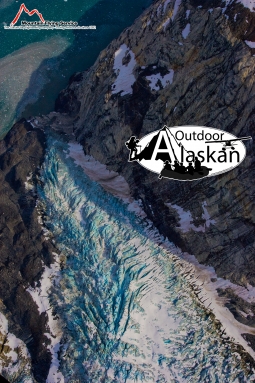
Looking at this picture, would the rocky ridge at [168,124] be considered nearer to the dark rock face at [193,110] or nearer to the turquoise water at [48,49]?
the dark rock face at [193,110]

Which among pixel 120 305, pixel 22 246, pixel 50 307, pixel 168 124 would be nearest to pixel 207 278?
pixel 120 305

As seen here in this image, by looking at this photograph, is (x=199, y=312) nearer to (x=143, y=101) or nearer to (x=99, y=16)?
(x=143, y=101)

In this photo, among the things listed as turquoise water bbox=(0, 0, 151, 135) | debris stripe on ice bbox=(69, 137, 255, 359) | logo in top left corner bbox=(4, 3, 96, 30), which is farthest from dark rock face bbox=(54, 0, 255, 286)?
logo in top left corner bbox=(4, 3, 96, 30)

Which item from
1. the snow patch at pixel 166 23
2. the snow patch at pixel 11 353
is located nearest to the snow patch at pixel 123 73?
the snow patch at pixel 166 23

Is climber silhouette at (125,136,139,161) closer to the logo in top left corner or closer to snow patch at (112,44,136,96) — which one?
snow patch at (112,44,136,96)

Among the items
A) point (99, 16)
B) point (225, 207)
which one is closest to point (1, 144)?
point (99, 16)

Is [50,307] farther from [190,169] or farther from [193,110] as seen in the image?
[193,110]
